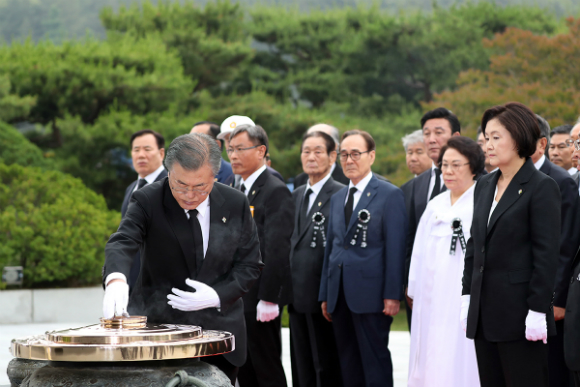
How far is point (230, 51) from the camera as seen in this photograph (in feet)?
54.9

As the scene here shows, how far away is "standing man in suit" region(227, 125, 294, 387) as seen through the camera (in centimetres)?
449

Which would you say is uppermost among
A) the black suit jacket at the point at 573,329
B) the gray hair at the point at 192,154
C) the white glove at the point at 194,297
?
the gray hair at the point at 192,154

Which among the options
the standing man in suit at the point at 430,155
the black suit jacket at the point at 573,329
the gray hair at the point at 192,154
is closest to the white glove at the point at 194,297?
the gray hair at the point at 192,154

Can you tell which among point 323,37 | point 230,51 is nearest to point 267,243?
point 230,51

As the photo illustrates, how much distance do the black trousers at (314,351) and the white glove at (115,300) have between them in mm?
2528

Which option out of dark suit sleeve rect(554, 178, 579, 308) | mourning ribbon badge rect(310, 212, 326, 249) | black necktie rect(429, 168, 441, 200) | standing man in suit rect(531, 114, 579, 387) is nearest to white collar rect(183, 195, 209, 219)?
standing man in suit rect(531, 114, 579, 387)

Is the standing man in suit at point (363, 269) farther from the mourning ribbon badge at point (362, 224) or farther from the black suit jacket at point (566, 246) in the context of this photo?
the black suit jacket at point (566, 246)

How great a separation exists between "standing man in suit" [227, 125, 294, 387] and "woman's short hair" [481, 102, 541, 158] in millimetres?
1642

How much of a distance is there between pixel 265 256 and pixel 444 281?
1.13 metres

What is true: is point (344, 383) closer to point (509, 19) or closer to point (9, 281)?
point (9, 281)

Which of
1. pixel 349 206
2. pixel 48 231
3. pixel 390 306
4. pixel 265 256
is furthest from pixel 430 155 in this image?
pixel 48 231

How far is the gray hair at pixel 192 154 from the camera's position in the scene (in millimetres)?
2961

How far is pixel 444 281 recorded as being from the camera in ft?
14.6

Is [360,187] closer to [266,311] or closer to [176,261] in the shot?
[266,311]
